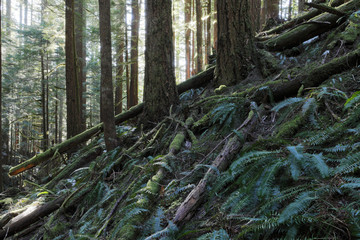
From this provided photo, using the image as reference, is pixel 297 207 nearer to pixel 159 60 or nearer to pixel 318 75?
pixel 318 75

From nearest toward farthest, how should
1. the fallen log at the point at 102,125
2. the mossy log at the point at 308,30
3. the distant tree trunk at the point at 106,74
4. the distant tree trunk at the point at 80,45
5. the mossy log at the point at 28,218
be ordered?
the mossy log at the point at 28,218 < the distant tree trunk at the point at 106,74 < the mossy log at the point at 308,30 < the fallen log at the point at 102,125 < the distant tree trunk at the point at 80,45

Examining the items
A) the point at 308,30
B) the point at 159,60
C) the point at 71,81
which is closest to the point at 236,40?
the point at 308,30

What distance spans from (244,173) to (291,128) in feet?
3.15

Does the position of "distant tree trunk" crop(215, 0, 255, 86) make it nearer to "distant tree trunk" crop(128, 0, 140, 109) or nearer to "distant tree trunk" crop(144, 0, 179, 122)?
"distant tree trunk" crop(144, 0, 179, 122)

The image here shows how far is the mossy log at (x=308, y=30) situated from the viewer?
17.7 ft

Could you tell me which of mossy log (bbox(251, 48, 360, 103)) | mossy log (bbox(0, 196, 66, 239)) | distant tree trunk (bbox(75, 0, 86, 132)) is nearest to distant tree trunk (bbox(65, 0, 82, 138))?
distant tree trunk (bbox(75, 0, 86, 132))

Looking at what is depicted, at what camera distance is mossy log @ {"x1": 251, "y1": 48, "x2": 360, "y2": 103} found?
3629mm

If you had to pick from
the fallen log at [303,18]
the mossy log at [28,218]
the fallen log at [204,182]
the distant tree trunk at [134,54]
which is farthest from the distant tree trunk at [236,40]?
the distant tree trunk at [134,54]

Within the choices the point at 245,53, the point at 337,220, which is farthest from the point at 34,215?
the point at 245,53

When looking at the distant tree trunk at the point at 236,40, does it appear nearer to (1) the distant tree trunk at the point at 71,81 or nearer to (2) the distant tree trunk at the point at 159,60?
(2) the distant tree trunk at the point at 159,60

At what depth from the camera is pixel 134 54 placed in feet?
49.8

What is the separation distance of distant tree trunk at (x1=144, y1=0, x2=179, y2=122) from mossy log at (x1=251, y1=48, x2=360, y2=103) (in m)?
2.53

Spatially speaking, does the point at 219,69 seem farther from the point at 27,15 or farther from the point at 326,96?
the point at 27,15

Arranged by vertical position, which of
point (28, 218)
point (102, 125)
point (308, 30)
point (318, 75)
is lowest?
point (28, 218)
